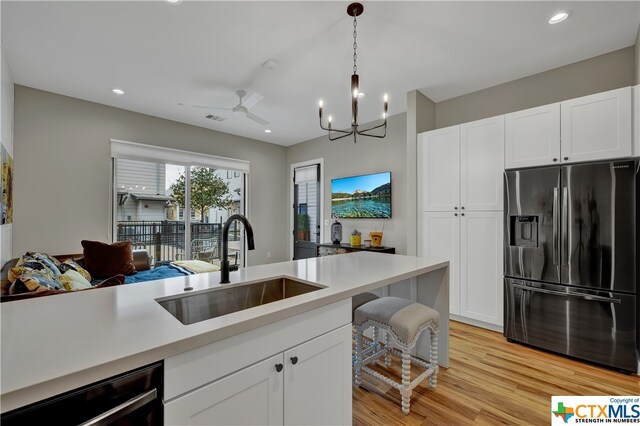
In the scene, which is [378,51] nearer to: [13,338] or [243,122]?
[243,122]

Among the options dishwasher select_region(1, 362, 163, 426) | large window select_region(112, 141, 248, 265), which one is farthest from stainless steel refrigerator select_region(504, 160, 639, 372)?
large window select_region(112, 141, 248, 265)

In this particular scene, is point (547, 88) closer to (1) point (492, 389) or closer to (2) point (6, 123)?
(1) point (492, 389)

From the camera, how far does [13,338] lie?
0.81 m

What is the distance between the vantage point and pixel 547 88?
313 centimetres

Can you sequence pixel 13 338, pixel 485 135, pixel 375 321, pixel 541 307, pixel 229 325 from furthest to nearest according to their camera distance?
pixel 485 135 → pixel 541 307 → pixel 375 321 → pixel 229 325 → pixel 13 338

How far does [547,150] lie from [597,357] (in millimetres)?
1815

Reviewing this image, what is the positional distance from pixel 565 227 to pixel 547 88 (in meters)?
1.64

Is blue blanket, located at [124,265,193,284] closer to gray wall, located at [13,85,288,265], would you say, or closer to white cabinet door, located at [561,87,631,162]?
gray wall, located at [13,85,288,265]

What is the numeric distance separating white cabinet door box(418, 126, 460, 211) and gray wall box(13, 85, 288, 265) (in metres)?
3.89

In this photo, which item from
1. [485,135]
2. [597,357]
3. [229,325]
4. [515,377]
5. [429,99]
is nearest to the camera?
[229,325]

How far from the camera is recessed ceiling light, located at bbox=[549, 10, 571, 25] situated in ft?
7.33

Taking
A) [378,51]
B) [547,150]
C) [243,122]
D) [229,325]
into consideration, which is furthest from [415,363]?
→ [243,122]

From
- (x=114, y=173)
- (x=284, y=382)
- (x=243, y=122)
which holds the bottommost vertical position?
(x=284, y=382)

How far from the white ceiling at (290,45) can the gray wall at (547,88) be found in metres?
0.11
